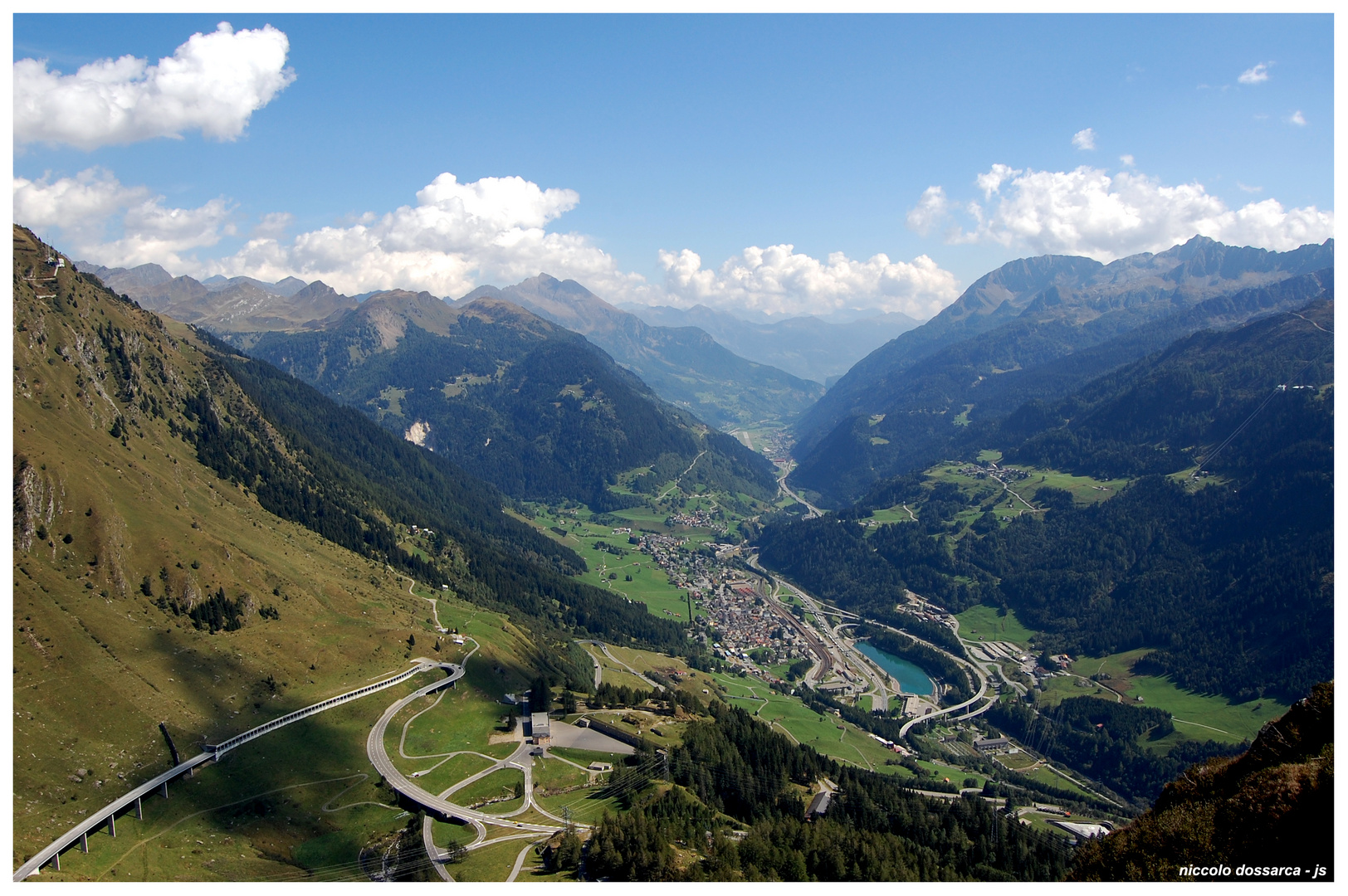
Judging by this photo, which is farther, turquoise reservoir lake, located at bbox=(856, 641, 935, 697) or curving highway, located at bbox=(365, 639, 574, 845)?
turquoise reservoir lake, located at bbox=(856, 641, 935, 697)

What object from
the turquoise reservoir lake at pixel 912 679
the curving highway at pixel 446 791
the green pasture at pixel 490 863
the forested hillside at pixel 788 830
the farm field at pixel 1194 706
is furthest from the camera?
the turquoise reservoir lake at pixel 912 679

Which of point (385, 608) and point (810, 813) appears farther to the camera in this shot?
point (385, 608)

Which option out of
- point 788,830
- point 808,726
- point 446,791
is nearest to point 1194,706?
point 808,726

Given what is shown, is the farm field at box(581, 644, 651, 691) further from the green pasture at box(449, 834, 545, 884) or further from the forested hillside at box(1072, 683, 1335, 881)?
the forested hillside at box(1072, 683, 1335, 881)

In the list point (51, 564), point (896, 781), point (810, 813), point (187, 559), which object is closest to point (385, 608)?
point (187, 559)

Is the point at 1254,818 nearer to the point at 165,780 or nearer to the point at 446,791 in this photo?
the point at 446,791

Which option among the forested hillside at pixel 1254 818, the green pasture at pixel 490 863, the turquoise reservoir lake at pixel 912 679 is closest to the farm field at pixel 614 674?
the green pasture at pixel 490 863

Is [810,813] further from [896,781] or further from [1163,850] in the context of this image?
[1163,850]

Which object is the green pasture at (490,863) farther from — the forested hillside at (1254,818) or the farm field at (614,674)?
the farm field at (614,674)

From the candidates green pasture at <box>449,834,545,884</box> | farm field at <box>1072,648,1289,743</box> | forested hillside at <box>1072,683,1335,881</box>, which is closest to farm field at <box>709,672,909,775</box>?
farm field at <box>1072,648,1289,743</box>

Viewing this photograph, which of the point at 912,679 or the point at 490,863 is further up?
the point at 490,863

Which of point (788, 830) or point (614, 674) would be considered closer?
point (788, 830)
